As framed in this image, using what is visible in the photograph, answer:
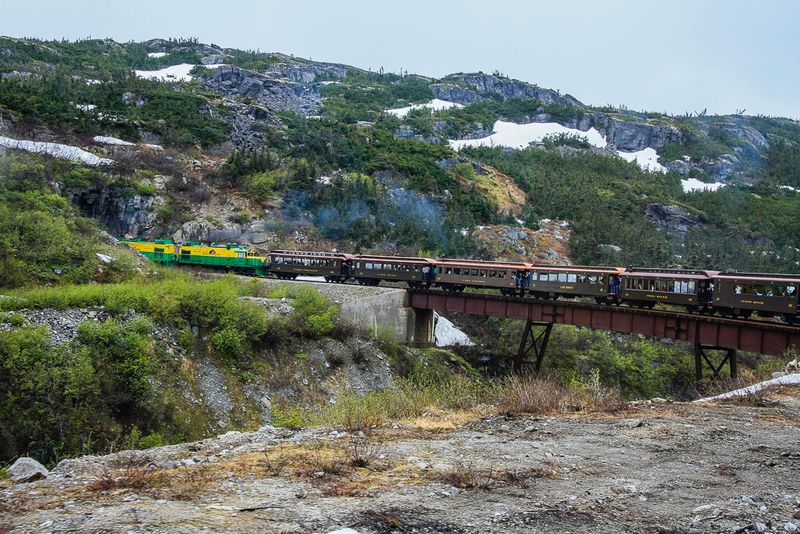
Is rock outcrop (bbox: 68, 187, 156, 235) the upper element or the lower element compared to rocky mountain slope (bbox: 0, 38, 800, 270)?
lower

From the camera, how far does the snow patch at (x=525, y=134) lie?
142m

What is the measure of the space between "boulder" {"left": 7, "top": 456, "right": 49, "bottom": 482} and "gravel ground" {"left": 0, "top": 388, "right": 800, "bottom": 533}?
0.53 ft

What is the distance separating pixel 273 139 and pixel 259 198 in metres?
22.9

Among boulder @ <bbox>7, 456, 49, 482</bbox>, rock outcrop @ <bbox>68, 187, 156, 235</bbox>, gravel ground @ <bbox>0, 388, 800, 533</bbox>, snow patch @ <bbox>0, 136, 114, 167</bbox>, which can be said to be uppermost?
snow patch @ <bbox>0, 136, 114, 167</bbox>

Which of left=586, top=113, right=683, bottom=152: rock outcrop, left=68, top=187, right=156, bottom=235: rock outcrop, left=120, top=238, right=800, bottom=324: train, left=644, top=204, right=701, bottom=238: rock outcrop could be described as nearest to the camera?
left=120, top=238, right=800, bottom=324: train

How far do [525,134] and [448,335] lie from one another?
12753 centimetres

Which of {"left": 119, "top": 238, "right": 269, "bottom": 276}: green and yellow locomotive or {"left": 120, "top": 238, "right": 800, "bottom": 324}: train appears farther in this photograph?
{"left": 119, "top": 238, "right": 269, "bottom": 276}: green and yellow locomotive

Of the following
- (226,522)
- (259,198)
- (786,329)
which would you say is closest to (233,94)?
(259,198)

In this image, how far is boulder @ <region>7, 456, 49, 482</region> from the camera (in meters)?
6.07

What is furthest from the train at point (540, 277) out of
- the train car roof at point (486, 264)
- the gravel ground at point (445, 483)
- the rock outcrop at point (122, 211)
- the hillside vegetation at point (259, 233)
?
the gravel ground at point (445, 483)

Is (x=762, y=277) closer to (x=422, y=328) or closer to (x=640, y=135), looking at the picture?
(x=422, y=328)

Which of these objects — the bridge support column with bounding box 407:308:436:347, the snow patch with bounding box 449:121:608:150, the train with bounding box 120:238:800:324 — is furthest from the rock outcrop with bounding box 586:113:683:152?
the bridge support column with bounding box 407:308:436:347

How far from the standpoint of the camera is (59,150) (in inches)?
1857

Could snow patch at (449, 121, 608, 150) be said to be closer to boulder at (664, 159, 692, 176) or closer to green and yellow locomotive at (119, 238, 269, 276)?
boulder at (664, 159, 692, 176)
